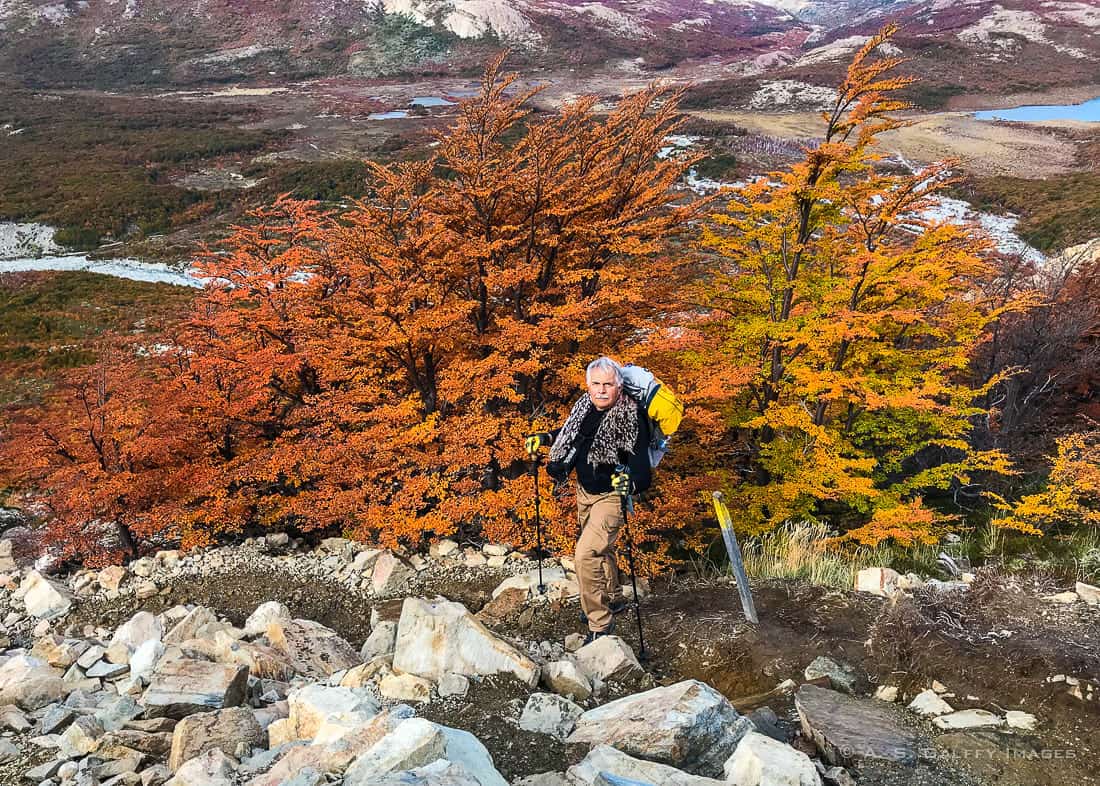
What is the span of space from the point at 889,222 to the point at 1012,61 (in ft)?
285

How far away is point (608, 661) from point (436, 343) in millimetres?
5514

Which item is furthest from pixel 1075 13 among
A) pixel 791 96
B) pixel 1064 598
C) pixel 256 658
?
pixel 256 658

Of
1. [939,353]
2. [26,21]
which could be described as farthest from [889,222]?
[26,21]

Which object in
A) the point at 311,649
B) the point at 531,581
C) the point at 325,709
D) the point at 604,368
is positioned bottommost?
the point at 531,581

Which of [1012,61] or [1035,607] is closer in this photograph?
[1035,607]

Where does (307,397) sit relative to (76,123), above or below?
below

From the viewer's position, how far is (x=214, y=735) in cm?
363

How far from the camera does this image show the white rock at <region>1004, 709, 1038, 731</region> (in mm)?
3516

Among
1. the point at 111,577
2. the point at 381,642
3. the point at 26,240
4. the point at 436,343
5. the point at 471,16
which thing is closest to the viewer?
the point at 381,642

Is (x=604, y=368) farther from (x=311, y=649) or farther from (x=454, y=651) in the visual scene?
(x=311, y=649)

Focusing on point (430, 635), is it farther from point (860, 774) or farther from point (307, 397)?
point (307, 397)

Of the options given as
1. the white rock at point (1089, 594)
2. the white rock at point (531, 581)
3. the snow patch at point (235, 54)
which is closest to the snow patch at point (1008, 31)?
the snow patch at point (235, 54)

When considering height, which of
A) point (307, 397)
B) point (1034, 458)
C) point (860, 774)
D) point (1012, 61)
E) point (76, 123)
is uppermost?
point (1012, 61)

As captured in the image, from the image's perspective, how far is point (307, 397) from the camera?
10.0 metres
